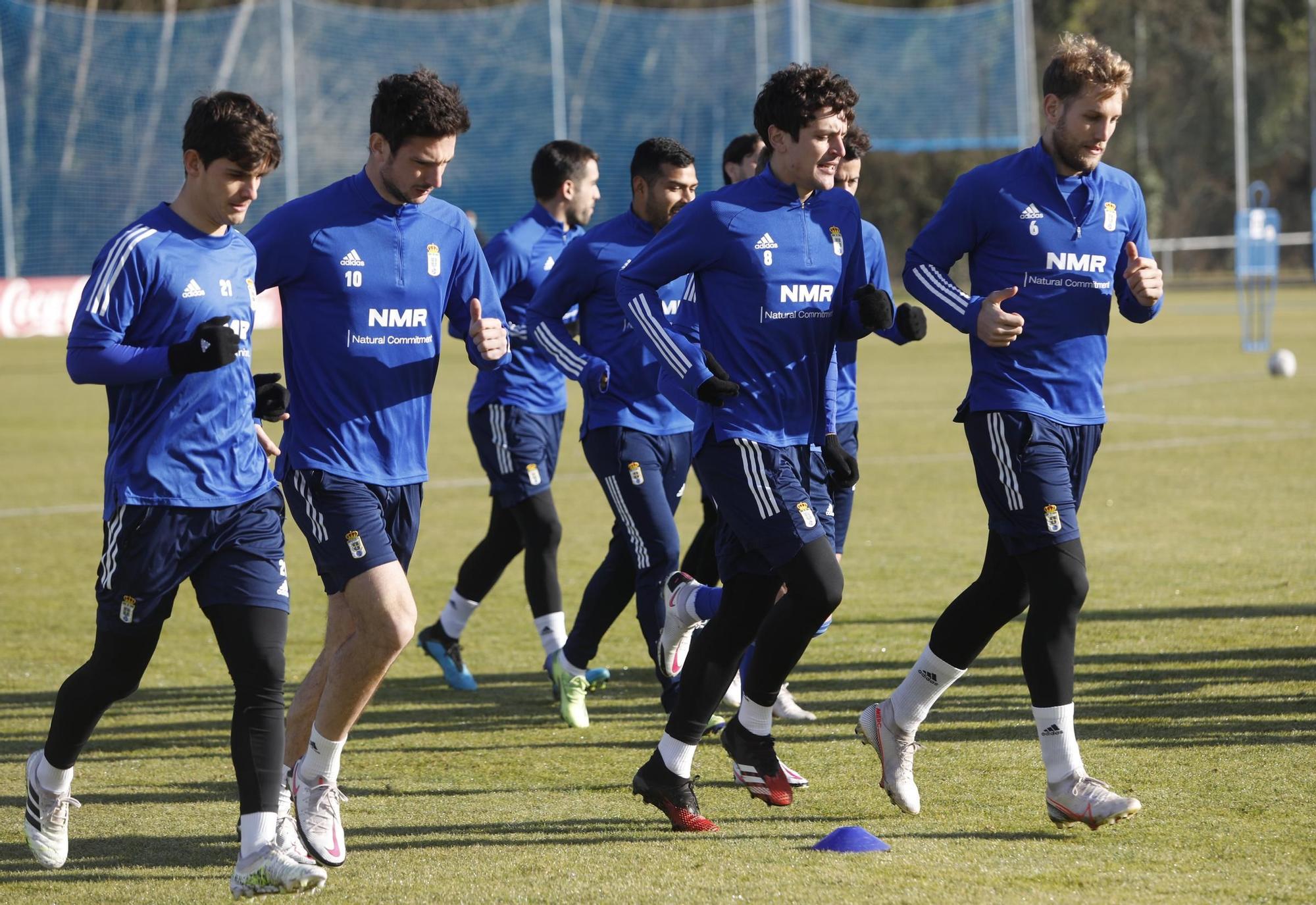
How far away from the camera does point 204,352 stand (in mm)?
4383

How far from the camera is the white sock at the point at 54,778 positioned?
493 cm

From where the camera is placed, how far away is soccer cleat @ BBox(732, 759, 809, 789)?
5289 mm

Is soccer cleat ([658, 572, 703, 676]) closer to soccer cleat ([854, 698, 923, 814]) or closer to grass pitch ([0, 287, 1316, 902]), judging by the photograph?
grass pitch ([0, 287, 1316, 902])

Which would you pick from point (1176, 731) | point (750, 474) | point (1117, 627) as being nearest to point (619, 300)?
point (750, 474)

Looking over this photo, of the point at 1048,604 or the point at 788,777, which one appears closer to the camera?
the point at 1048,604

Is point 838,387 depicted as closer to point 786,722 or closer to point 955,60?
point 786,722

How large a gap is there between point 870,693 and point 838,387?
1275mm

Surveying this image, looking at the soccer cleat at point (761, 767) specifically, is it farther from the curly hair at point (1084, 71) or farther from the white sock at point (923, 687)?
the curly hair at point (1084, 71)

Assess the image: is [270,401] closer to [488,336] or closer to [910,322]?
[488,336]

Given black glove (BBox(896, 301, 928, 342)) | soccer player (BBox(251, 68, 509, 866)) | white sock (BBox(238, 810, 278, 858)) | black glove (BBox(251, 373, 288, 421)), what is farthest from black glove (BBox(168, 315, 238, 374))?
black glove (BBox(896, 301, 928, 342))

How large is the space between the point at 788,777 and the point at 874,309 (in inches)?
61.0

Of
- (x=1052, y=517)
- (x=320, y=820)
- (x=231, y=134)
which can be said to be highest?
(x=231, y=134)

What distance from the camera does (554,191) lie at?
7.47 meters

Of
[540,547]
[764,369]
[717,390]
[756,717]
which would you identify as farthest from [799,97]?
[540,547]
